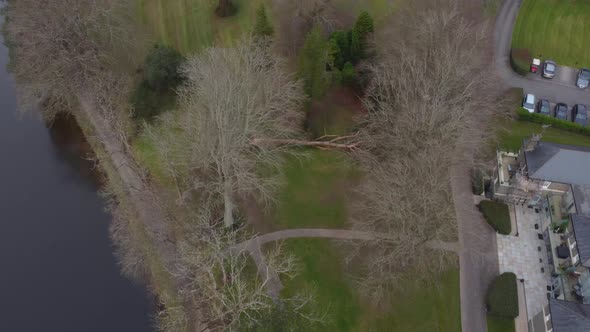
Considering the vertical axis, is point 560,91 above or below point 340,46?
→ below

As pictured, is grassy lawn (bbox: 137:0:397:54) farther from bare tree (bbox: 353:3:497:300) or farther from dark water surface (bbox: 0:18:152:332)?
dark water surface (bbox: 0:18:152:332)

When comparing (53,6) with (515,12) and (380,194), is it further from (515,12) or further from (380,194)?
(515,12)

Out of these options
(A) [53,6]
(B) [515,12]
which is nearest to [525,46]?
(B) [515,12]

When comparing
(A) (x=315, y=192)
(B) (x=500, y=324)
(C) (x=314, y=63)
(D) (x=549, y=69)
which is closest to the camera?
(B) (x=500, y=324)

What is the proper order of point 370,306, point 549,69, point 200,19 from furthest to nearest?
point 200,19, point 549,69, point 370,306

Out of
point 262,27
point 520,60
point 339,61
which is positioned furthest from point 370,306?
point 520,60

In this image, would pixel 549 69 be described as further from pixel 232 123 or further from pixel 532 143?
pixel 232 123
